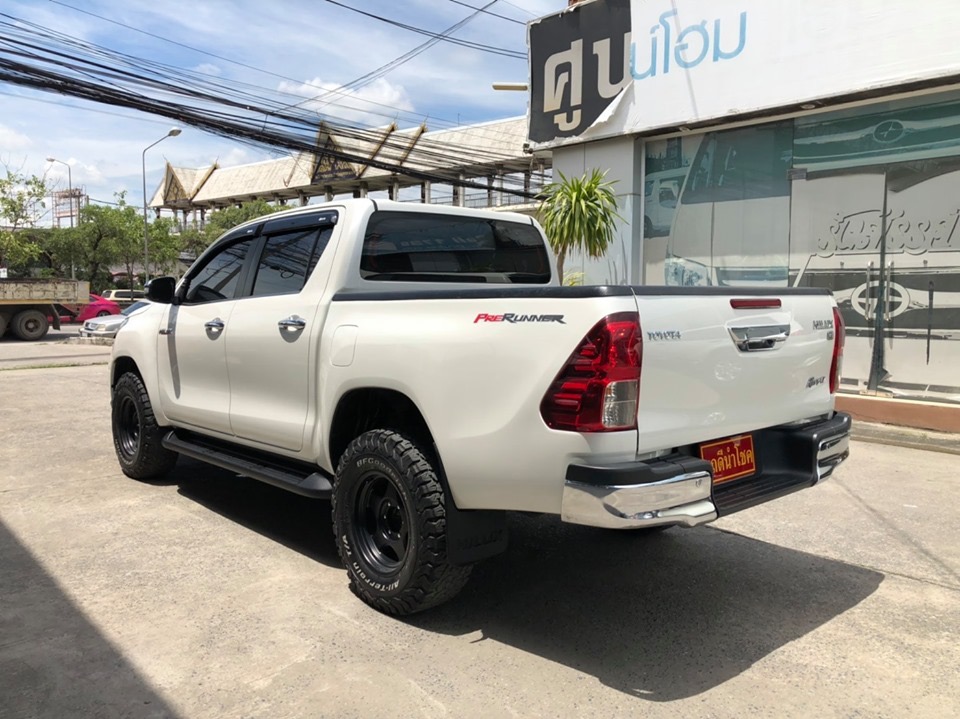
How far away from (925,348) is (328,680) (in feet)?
26.7

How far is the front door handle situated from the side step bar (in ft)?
2.58

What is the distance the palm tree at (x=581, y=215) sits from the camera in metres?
10.4

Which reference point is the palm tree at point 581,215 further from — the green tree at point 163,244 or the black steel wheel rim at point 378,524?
the green tree at point 163,244

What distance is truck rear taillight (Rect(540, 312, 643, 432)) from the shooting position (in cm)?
272

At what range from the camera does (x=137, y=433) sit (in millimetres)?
5965

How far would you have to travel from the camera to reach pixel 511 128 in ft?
115

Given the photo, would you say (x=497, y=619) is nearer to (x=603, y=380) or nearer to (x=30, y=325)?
(x=603, y=380)

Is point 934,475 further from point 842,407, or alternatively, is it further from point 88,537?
point 88,537

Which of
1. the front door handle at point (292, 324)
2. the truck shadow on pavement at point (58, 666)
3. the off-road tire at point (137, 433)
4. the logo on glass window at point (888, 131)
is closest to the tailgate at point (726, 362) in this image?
the front door handle at point (292, 324)

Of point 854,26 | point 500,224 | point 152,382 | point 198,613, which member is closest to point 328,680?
point 198,613

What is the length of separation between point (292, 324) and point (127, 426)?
290cm

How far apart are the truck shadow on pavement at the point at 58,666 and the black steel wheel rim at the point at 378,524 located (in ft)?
3.60

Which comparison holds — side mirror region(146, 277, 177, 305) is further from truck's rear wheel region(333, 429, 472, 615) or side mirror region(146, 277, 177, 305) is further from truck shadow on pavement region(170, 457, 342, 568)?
truck's rear wheel region(333, 429, 472, 615)

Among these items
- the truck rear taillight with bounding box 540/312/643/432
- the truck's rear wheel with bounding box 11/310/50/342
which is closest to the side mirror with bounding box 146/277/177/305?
the truck rear taillight with bounding box 540/312/643/432
